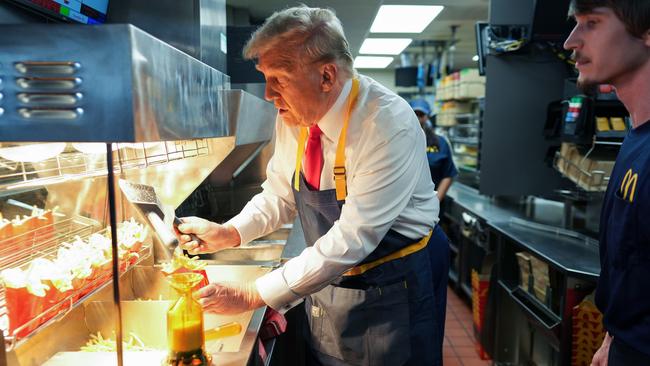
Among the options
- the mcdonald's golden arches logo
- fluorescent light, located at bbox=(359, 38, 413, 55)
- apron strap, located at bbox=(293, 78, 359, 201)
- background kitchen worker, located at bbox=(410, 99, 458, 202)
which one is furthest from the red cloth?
fluorescent light, located at bbox=(359, 38, 413, 55)

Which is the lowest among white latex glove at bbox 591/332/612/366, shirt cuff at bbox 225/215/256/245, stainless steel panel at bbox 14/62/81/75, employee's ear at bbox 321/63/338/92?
white latex glove at bbox 591/332/612/366

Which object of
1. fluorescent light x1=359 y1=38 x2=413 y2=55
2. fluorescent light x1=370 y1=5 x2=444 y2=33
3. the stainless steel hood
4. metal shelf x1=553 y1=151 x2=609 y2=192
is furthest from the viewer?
fluorescent light x1=359 y1=38 x2=413 y2=55

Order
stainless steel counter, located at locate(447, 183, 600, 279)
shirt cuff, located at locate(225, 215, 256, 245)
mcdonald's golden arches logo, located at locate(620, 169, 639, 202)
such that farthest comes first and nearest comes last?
stainless steel counter, located at locate(447, 183, 600, 279) → shirt cuff, located at locate(225, 215, 256, 245) → mcdonald's golden arches logo, located at locate(620, 169, 639, 202)

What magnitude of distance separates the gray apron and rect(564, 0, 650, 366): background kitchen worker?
546 millimetres

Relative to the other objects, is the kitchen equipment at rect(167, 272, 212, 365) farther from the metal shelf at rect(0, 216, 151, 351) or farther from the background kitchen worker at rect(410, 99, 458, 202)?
the background kitchen worker at rect(410, 99, 458, 202)

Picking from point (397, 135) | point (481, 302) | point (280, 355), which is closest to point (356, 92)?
point (397, 135)

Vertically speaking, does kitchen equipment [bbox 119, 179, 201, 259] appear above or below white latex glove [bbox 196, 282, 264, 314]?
above

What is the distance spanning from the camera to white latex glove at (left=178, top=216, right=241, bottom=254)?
1.45 meters

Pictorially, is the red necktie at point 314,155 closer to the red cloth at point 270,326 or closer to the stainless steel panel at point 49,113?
the red cloth at point 270,326

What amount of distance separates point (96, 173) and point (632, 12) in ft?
4.91

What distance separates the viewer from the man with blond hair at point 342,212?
1304 millimetres

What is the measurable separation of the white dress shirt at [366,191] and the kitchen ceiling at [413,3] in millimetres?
1388

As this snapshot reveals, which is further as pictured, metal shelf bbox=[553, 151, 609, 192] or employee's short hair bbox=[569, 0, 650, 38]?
metal shelf bbox=[553, 151, 609, 192]

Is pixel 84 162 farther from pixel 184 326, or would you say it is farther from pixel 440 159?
pixel 440 159
